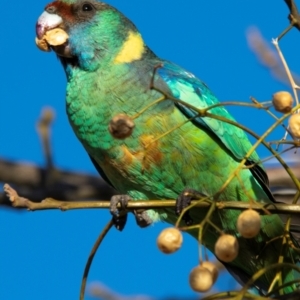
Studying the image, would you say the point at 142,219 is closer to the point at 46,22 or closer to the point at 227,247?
the point at 46,22

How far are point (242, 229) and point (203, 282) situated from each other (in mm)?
148

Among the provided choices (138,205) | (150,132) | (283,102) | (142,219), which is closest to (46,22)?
(150,132)

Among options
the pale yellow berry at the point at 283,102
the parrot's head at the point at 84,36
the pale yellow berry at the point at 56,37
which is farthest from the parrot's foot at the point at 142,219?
the pale yellow berry at the point at 283,102

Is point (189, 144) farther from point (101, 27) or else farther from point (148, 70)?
point (101, 27)

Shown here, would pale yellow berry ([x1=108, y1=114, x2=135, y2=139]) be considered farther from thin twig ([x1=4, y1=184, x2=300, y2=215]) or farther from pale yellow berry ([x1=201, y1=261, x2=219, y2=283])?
pale yellow berry ([x1=201, y1=261, x2=219, y2=283])

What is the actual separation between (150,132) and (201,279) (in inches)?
54.1

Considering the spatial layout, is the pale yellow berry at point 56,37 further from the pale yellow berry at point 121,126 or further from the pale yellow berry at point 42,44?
the pale yellow berry at point 121,126

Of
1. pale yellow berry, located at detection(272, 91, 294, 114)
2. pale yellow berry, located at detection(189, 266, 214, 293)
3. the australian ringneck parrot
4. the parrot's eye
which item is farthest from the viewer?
the parrot's eye

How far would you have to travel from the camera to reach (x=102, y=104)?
9.61 feet

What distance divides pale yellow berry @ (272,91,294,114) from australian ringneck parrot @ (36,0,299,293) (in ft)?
3.56

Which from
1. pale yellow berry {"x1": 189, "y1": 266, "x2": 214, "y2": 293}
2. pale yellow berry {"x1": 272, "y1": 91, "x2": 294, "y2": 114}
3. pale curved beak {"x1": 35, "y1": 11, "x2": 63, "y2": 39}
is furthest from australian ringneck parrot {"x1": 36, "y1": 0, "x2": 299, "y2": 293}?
pale yellow berry {"x1": 189, "y1": 266, "x2": 214, "y2": 293}

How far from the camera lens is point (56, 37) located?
311 centimetres

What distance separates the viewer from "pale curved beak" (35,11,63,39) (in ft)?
10.1

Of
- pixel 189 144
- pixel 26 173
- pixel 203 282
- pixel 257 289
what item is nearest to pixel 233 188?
pixel 189 144
